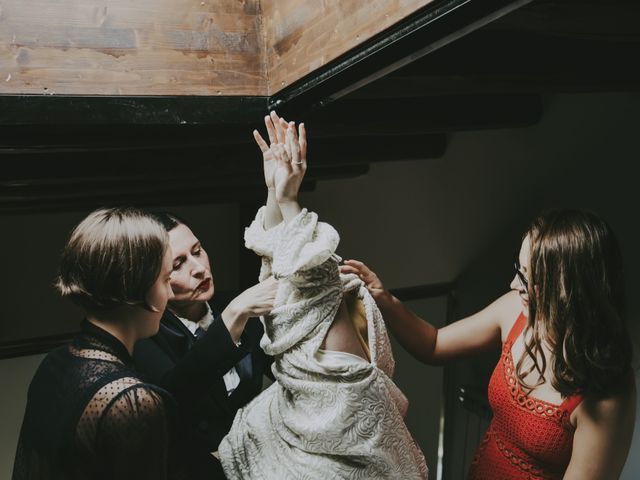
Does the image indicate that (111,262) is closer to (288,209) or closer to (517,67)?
(288,209)

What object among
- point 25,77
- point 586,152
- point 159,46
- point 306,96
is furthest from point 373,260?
point 25,77

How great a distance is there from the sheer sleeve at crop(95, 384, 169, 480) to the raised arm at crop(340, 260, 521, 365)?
3.16 feet

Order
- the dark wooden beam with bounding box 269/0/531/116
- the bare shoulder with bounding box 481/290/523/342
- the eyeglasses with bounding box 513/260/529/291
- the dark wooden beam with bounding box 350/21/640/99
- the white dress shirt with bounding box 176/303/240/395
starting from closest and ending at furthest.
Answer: the dark wooden beam with bounding box 269/0/531/116 → the eyeglasses with bounding box 513/260/529/291 → the white dress shirt with bounding box 176/303/240/395 → the bare shoulder with bounding box 481/290/523/342 → the dark wooden beam with bounding box 350/21/640/99

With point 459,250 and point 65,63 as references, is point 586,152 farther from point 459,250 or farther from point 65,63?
Result: point 65,63

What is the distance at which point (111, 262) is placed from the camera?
5.22ft

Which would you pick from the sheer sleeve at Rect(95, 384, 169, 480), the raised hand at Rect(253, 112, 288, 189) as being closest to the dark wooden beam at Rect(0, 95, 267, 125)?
the raised hand at Rect(253, 112, 288, 189)

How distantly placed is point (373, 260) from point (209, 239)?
0.98m

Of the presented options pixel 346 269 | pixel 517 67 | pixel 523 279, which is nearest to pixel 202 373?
pixel 346 269

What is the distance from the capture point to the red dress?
77.7 inches

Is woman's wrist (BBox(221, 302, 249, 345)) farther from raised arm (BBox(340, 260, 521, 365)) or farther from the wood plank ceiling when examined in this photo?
the wood plank ceiling

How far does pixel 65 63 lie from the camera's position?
2.17 meters

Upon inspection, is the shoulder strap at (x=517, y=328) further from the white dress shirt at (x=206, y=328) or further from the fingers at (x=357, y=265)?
the white dress shirt at (x=206, y=328)

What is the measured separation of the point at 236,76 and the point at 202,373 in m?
1.08

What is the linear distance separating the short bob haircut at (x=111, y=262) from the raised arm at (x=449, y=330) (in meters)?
0.90
